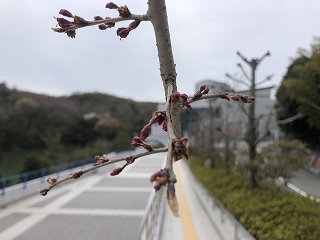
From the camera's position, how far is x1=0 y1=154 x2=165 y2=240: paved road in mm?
7863

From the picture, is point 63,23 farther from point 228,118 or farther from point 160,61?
point 228,118

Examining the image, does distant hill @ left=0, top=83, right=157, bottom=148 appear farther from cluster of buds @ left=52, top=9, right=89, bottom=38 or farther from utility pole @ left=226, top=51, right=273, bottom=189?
cluster of buds @ left=52, top=9, right=89, bottom=38

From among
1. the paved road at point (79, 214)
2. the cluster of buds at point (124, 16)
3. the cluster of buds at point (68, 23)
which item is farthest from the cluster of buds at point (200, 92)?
the paved road at point (79, 214)

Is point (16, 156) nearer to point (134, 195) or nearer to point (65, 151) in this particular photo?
point (65, 151)

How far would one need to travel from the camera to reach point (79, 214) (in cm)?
970

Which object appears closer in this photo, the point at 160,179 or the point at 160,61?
the point at 160,179

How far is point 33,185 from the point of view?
12.9m

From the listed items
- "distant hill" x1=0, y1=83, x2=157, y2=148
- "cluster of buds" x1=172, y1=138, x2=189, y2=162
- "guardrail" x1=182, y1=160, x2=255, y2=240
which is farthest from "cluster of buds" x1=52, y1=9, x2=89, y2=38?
"distant hill" x1=0, y1=83, x2=157, y2=148

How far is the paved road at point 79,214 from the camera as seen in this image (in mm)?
7863

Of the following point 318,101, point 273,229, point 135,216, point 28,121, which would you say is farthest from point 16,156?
point 273,229

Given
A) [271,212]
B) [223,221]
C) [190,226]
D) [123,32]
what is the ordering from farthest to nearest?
[190,226], [223,221], [271,212], [123,32]

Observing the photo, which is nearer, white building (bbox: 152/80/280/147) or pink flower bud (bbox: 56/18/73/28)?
pink flower bud (bbox: 56/18/73/28)

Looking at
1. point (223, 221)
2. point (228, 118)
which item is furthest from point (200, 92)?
point (228, 118)

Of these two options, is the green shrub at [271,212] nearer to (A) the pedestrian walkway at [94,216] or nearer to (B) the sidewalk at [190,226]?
(B) the sidewalk at [190,226]
